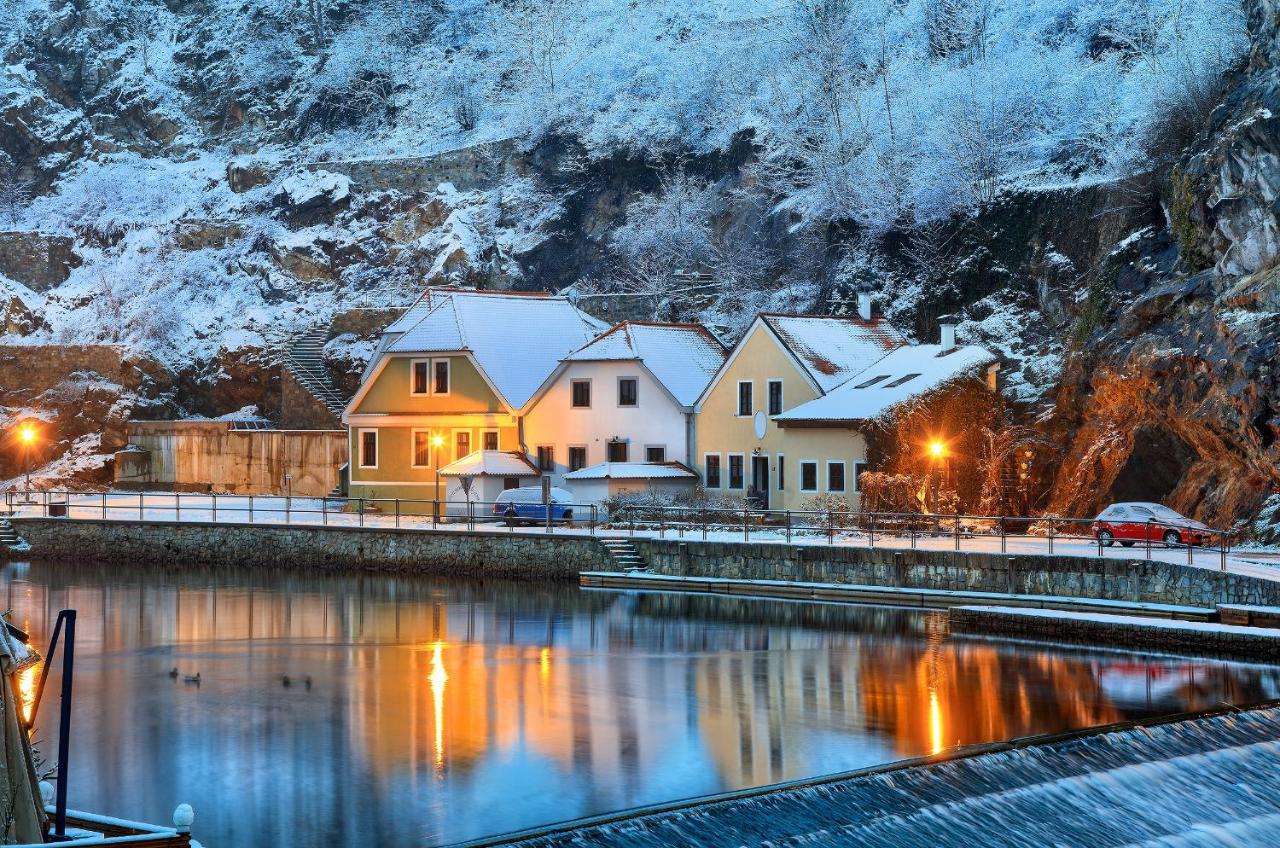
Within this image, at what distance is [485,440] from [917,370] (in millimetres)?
16524

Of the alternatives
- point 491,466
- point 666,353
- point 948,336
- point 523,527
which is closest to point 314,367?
point 491,466

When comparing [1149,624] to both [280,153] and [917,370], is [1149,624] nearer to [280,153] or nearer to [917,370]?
[917,370]

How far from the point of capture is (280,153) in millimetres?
92875

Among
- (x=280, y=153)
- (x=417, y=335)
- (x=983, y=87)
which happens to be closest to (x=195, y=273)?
(x=280, y=153)

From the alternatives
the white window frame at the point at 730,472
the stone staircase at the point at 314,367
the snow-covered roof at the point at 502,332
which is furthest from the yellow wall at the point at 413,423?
the stone staircase at the point at 314,367

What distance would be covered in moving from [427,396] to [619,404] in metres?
7.75

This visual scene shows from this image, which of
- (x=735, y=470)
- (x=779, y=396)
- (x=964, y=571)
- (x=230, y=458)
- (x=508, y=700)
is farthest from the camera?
(x=230, y=458)

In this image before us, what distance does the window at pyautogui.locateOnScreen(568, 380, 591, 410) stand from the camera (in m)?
58.8

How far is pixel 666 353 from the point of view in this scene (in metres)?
59.2

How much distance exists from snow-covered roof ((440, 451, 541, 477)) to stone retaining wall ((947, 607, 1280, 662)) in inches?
830

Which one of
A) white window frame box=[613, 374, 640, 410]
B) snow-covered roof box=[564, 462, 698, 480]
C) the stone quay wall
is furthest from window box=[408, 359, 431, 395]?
the stone quay wall

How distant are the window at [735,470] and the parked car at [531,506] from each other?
5.35 m

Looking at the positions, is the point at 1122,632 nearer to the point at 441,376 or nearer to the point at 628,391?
the point at 628,391

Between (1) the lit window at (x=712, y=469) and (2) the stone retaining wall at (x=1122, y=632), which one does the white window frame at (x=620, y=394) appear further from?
(2) the stone retaining wall at (x=1122, y=632)
